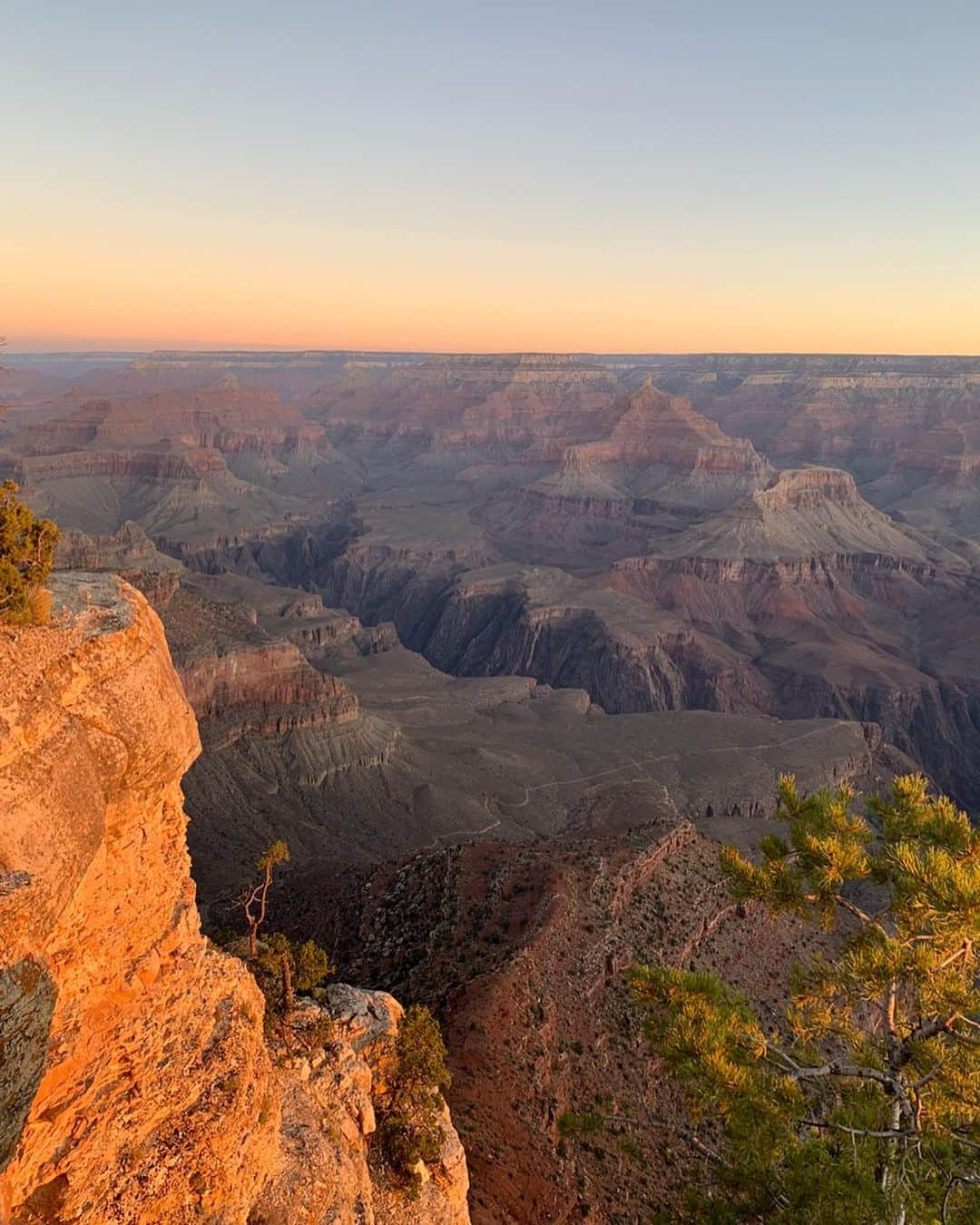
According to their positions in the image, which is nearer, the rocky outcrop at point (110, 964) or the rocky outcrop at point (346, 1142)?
the rocky outcrop at point (110, 964)

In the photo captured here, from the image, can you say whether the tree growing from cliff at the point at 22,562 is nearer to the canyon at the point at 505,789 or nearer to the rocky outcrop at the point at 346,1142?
the canyon at the point at 505,789

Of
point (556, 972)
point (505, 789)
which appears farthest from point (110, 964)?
point (505, 789)

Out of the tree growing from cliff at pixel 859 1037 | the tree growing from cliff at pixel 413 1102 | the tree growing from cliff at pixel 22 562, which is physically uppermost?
the tree growing from cliff at pixel 22 562

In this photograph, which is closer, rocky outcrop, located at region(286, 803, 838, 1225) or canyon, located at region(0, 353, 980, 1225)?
canyon, located at region(0, 353, 980, 1225)

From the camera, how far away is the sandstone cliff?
1024 centimetres

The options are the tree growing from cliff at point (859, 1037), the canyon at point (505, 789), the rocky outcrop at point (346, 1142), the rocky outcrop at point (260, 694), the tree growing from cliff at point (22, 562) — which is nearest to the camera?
the tree growing from cliff at point (22, 562)

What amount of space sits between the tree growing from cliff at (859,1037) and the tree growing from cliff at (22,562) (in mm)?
13513

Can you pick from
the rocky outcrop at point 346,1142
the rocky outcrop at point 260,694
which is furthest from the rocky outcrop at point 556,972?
the rocky outcrop at point 260,694

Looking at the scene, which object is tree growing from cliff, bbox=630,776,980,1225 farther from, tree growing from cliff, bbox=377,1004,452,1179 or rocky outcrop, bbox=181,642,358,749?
rocky outcrop, bbox=181,642,358,749

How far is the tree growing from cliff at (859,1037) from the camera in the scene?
14.0m

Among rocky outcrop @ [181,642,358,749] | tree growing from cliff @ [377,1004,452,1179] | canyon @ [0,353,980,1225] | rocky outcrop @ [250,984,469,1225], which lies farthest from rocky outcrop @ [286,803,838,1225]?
rocky outcrop @ [181,642,358,749]

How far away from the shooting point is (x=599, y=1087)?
29.6 m

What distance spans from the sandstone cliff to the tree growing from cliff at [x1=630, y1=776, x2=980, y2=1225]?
792 centimetres

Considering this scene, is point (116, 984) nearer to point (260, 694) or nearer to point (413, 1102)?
point (413, 1102)
